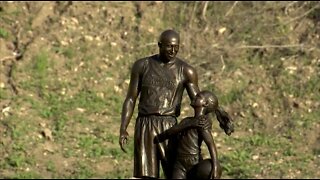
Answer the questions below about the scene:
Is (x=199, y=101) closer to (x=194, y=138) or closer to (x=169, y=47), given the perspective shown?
(x=194, y=138)

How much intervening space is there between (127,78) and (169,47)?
872 centimetres

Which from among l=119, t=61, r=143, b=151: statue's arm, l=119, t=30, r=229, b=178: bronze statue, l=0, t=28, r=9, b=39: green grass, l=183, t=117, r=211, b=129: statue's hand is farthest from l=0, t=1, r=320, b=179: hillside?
l=183, t=117, r=211, b=129: statue's hand

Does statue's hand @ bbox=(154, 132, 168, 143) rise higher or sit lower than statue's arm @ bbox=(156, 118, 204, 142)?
lower

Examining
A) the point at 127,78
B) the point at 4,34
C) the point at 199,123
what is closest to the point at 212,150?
the point at 199,123

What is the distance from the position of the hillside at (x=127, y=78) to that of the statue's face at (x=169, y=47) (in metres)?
6.26

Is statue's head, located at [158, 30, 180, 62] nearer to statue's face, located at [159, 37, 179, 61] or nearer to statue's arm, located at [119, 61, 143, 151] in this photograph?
statue's face, located at [159, 37, 179, 61]

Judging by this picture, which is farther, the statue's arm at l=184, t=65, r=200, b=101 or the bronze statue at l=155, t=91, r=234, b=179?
the statue's arm at l=184, t=65, r=200, b=101

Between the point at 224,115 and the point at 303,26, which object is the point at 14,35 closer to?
the point at 303,26

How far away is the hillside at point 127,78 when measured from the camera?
13055 millimetres

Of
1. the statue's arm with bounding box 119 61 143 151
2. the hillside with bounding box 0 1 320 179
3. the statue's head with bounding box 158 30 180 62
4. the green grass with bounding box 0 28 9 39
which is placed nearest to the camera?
the statue's head with bounding box 158 30 180 62

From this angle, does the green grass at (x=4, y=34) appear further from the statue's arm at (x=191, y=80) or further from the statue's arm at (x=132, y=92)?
the statue's arm at (x=191, y=80)

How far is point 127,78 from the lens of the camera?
49.6 feet

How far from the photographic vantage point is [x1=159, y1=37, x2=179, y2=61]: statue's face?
A: 21.0 ft

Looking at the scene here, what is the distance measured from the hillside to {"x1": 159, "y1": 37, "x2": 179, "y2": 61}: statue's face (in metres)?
6.26
